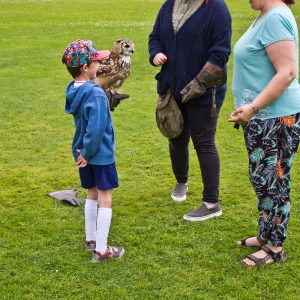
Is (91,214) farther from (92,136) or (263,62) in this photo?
(263,62)

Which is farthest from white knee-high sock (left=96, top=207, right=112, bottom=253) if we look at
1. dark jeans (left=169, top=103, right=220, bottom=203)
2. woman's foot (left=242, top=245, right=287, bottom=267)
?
dark jeans (left=169, top=103, right=220, bottom=203)

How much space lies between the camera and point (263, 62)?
396 cm

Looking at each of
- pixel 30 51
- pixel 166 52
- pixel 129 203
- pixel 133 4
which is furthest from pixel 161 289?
pixel 133 4

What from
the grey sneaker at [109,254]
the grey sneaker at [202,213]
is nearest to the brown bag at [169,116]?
the grey sneaker at [202,213]

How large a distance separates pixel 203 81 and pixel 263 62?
98 centimetres

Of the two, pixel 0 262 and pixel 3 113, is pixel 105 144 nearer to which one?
pixel 0 262

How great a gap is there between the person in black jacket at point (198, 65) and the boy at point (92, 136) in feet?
2.96

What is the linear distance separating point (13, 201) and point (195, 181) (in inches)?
73.3

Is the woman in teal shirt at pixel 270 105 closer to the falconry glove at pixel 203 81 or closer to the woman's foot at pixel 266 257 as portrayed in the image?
the woman's foot at pixel 266 257

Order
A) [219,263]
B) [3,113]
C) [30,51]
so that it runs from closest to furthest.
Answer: [219,263]
[3,113]
[30,51]

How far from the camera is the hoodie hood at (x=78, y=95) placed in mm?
4195

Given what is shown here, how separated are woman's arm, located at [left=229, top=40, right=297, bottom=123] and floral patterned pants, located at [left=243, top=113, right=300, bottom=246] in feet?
0.58

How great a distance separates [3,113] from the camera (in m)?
9.23

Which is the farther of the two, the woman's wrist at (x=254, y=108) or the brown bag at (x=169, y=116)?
the brown bag at (x=169, y=116)
